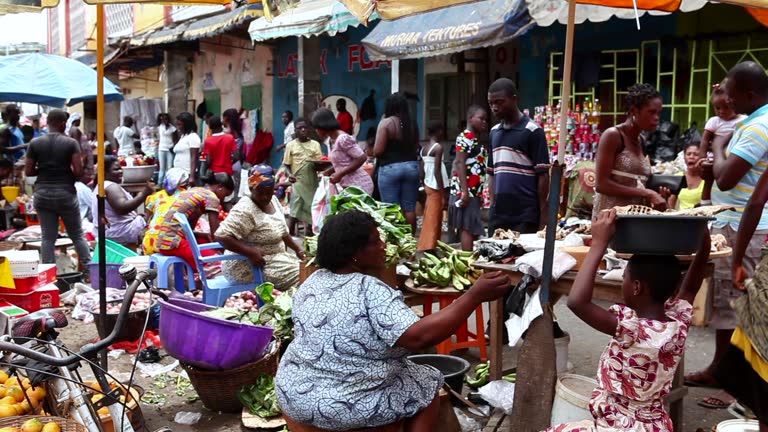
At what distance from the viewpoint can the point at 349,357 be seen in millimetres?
3055

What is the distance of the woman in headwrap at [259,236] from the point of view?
6.20 meters

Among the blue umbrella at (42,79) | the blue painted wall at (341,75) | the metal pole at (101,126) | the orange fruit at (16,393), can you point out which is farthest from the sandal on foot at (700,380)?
the blue painted wall at (341,75)

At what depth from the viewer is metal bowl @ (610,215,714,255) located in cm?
299

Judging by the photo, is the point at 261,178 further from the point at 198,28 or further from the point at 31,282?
the point at 198,28

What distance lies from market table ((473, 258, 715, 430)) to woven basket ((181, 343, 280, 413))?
143 centimetres

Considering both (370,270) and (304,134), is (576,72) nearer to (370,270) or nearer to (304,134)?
(304,134)

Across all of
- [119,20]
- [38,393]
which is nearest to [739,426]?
[38,393]

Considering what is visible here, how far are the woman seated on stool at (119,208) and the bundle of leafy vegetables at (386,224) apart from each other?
10.7ft

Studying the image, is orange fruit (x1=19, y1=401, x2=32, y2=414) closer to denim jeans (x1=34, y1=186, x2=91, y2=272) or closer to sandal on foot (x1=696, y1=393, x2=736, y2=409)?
sandal on foot (x1=696, y1=393, x2=736, y2=409)

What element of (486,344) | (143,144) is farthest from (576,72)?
(143,144)

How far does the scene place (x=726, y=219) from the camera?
4332 millimetres

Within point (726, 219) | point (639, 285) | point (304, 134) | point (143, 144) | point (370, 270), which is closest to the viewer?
point (639, 285)

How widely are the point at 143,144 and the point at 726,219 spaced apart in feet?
61.7

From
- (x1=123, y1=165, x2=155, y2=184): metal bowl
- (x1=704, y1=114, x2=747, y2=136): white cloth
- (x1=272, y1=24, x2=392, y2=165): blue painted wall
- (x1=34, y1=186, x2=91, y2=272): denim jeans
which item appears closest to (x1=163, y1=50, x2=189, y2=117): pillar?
(x1=272, y1=24, x2=392, y2=165): blue painted wall
